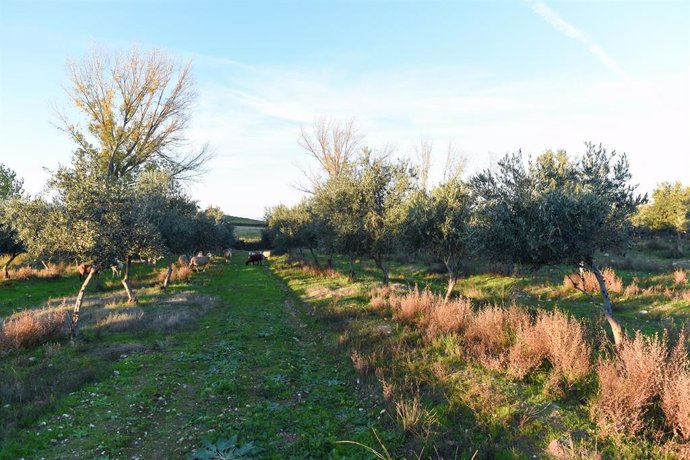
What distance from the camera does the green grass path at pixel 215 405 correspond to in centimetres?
696

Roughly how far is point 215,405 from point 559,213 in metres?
10.4

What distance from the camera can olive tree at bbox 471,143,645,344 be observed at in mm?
10031

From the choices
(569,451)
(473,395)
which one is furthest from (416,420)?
(569,451)

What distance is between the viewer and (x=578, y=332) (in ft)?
30.5

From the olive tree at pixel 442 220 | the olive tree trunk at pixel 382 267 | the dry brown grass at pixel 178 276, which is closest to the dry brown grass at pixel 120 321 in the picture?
the dry brown grass at pixel 178 276

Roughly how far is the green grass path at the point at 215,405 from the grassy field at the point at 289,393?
0.12 feet

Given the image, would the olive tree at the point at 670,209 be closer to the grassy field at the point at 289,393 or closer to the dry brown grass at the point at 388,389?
the grassy field at the point at 289,393

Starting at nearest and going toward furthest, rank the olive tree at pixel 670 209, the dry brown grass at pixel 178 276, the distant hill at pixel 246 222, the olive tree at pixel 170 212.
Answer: the olive tree at pixel 170 212 < the dry brown grass at pixel 178 276 < the olive tree at pixel 670 209 < the distant hill at pixel 246 222

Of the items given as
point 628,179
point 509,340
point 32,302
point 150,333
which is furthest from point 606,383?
point 32,302

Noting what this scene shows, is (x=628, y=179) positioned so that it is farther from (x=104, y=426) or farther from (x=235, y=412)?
(x=104, y=426)

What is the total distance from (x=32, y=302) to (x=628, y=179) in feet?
103

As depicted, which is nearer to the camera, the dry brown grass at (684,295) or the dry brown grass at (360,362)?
the dry brown grass at (360,362)

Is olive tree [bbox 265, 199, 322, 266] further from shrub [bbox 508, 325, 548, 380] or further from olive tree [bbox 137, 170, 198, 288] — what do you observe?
shrub [bbox 508, 325, 548, 380]

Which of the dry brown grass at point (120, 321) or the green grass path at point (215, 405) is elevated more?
the dry brown grass at point (120, 321)
